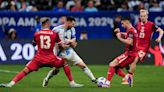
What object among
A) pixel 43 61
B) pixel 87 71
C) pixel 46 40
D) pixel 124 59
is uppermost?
pixel 46 40

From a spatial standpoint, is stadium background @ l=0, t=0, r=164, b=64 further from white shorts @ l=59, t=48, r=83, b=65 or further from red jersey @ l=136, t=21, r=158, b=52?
white shorts @ l=59, t=48, r=83, b=65

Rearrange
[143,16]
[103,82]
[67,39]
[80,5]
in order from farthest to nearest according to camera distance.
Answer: [80,5] → [143,16] → [67,39] → [103,82]

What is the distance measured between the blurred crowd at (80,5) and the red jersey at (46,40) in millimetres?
13773

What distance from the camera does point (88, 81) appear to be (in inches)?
747

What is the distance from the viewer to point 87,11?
3003 cm

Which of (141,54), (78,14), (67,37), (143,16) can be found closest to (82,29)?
(78,14)

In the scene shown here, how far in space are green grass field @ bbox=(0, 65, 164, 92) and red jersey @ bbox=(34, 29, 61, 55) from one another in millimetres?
961

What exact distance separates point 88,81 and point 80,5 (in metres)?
12.0

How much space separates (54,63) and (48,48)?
409mm

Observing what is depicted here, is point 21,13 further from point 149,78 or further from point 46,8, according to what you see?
point 149,78

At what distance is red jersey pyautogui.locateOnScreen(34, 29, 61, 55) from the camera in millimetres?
16109

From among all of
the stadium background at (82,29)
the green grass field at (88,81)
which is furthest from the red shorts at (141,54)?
the stadium background at (82,29)

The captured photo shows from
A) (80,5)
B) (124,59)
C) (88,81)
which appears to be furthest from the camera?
(80,5)

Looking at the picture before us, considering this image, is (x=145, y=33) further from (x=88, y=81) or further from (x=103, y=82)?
(x=103, y=82)
